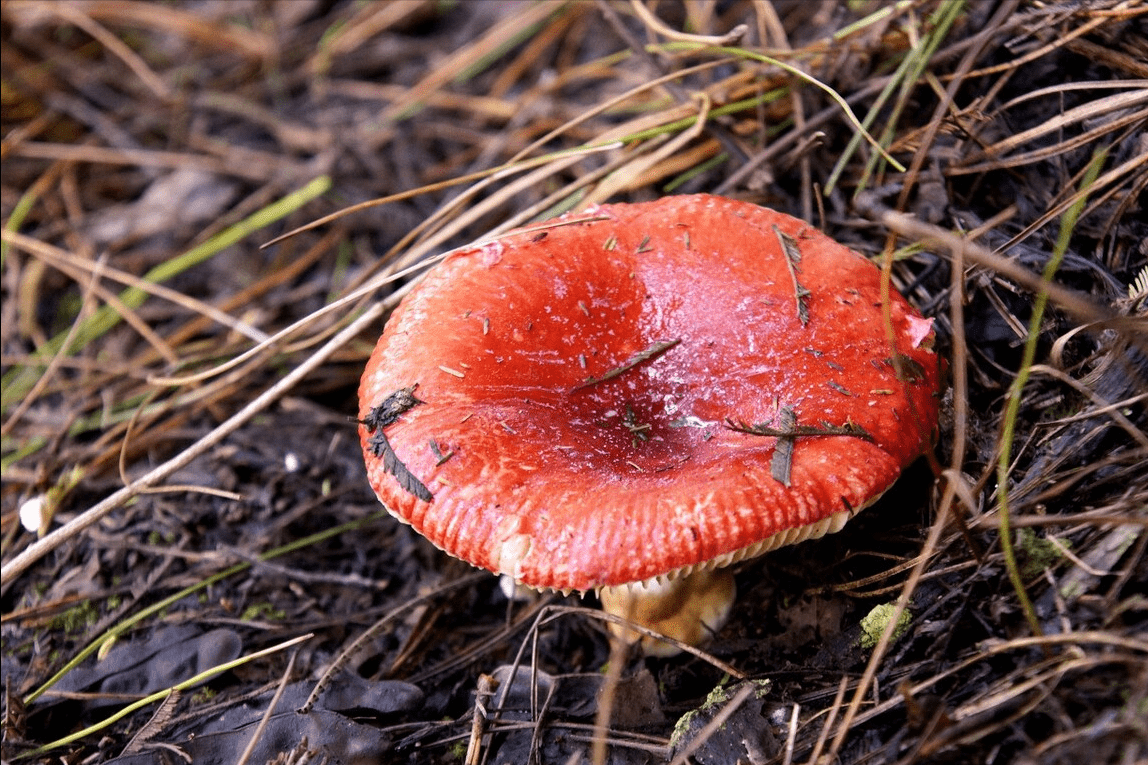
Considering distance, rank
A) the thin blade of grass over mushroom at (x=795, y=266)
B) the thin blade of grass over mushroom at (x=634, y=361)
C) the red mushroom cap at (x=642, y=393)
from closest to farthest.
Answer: the red mushroom cap at (x=642, y=393)
the thin blade of grass over mushroom at (x=795, y=266)
the thin blade of grass over mushroom at (x=634, y=361)

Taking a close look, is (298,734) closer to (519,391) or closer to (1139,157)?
(519,391)

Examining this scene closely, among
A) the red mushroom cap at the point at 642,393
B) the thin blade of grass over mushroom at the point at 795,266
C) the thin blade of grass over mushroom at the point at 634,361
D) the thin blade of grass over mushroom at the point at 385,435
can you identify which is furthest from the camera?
the thin blade of grass over mushroom at the point at 634,361

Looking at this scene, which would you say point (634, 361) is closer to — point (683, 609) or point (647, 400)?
point (647, 400)

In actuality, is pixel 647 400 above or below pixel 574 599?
above

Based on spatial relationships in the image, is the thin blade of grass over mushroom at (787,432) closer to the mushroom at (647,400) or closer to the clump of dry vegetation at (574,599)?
the mushroom at (647,400)

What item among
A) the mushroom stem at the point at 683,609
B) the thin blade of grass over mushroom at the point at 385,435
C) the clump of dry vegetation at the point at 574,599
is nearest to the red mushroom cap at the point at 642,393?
the thin blade of grass over mushroom at the point at 385,435

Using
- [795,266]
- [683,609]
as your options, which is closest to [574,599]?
[683,609]
